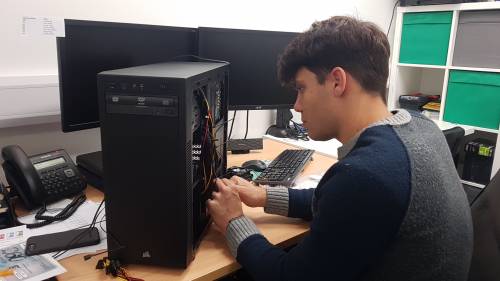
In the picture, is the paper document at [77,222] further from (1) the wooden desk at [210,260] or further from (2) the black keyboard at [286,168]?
(2) the black keyboard at [286,168]

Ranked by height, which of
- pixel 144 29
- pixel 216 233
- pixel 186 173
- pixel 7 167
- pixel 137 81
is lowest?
pixel 216 233

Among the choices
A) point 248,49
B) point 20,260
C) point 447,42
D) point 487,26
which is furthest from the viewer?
point 447,42

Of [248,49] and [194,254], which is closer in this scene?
[194,254]

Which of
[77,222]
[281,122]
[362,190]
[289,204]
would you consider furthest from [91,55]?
[281,122]

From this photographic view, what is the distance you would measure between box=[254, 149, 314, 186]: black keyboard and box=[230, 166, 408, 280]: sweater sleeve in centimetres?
55

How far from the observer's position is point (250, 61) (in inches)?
67.2

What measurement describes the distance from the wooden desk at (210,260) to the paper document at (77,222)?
0.03 meters

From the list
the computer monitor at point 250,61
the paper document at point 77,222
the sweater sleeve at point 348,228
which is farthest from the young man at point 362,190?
the computer monitor at point 250,61

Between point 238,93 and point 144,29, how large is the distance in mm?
499

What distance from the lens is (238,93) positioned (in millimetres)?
1729

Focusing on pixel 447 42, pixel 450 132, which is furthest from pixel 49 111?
pixel 447 42

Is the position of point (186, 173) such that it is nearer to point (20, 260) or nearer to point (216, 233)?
point (216, 233)

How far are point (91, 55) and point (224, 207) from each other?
619mm

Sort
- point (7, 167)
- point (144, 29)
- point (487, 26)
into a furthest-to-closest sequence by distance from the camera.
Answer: point (487, 26)
point (144, 29)
point (7, 167)
